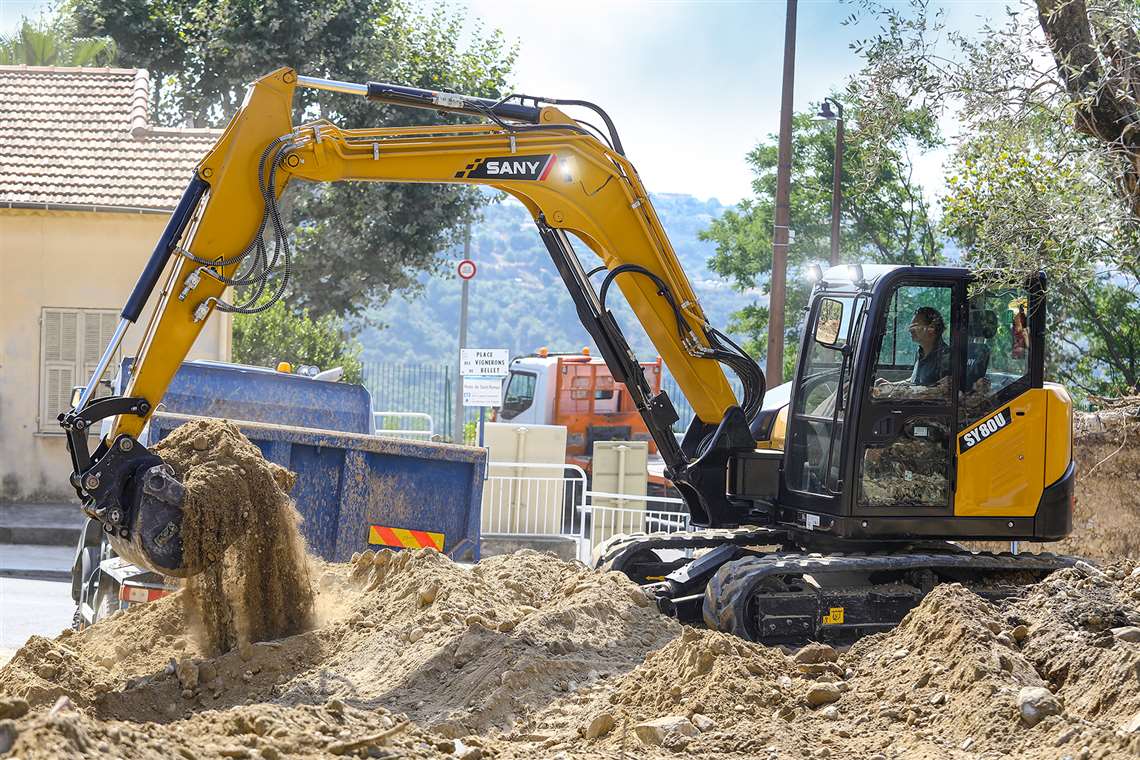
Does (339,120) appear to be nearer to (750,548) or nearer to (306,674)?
(750,548)

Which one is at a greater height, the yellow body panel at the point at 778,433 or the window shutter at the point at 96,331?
the window shutter at the point at 96,331

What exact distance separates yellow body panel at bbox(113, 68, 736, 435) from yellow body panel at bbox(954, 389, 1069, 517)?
5.54 feet

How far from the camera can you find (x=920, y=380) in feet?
28.9

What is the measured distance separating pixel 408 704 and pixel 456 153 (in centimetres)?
351

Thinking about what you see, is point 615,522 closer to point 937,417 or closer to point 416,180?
point 937,417

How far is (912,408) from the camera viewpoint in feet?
28.7

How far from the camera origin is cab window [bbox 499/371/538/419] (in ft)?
77.6

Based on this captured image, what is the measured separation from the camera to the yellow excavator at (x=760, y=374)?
8.08 m

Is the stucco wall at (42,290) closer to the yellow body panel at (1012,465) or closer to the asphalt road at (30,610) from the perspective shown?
the asphalt road at (30,610)

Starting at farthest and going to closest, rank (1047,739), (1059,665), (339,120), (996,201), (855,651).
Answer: (339,120) < (996,201) < (855,651) < (1059,665) < (1047,739)

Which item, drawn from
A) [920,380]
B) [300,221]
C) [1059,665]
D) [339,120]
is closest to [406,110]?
[339,120]

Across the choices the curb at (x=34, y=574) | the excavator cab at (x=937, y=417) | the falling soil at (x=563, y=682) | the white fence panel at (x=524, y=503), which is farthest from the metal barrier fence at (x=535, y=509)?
the excavator cab at (x=937, y=417)

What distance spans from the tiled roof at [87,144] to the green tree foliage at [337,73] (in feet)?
18.0

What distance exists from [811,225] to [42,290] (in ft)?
61.3
